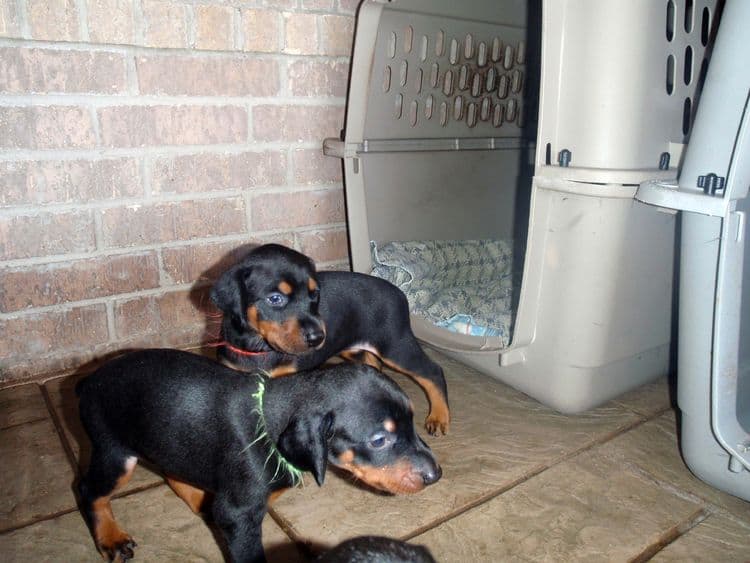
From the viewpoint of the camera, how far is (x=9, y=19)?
8.09 feet

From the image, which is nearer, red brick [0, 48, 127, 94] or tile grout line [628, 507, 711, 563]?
tile grout line [628, 507, 711, 563]

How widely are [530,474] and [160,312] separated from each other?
1.88 m

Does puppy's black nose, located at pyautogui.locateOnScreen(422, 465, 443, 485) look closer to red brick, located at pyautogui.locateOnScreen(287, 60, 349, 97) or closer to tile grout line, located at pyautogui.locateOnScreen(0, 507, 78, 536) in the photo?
tile grout line, located at pyautogui.locateOnScreen(0, 507, 78, 536)

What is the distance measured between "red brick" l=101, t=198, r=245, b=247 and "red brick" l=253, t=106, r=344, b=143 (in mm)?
381

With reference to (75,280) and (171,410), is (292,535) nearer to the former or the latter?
(171,410)

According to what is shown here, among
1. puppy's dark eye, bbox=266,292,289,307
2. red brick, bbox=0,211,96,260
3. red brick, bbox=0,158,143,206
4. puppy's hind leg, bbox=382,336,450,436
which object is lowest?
puppy's hind leg, bbox=382,336,450,436

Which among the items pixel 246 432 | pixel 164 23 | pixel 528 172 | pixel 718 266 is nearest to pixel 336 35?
pixel 164 23

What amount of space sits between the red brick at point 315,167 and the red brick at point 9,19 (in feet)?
4.26

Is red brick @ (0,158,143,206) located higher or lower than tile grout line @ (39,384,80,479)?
Result: higher

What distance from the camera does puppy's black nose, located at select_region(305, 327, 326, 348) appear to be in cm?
211

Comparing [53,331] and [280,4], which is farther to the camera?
[280,4]

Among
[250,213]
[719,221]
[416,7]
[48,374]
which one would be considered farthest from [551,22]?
[48,374]

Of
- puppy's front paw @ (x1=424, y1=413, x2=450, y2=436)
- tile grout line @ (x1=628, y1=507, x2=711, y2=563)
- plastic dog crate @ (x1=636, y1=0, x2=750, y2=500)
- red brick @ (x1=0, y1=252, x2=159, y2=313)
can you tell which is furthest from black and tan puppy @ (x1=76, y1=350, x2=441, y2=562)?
red brick @ (x1=0, y1=252, x2=159, y2=313)

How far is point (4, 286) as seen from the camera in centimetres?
272
